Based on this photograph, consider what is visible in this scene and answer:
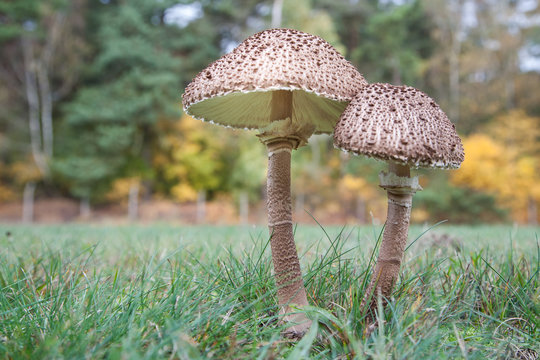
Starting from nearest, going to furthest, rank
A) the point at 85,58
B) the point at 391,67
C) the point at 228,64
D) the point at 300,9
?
1. the point at 228,64
2. the point at 300,9
3. the point at 391,67
4. the point at 85,58

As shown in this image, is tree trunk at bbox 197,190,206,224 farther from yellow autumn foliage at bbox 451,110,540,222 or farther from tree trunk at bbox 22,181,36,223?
yellow autumn foliage at bbox 451,110,540,222

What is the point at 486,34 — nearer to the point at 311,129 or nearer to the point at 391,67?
the point at 391,67

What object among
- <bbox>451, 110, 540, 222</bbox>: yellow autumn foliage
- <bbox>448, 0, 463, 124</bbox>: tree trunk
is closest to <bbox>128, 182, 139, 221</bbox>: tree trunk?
<bbox>451, 110, 540, 222</bbox>: yellow autumn foliage

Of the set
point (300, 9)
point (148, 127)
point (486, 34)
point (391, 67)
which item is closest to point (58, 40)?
point (148, 127)

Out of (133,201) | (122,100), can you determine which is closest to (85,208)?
(133,201)

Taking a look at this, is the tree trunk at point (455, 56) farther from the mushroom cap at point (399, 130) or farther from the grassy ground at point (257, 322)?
the mushroom cap at point (399, 130)

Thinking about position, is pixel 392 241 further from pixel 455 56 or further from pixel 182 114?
pixel 455 56
